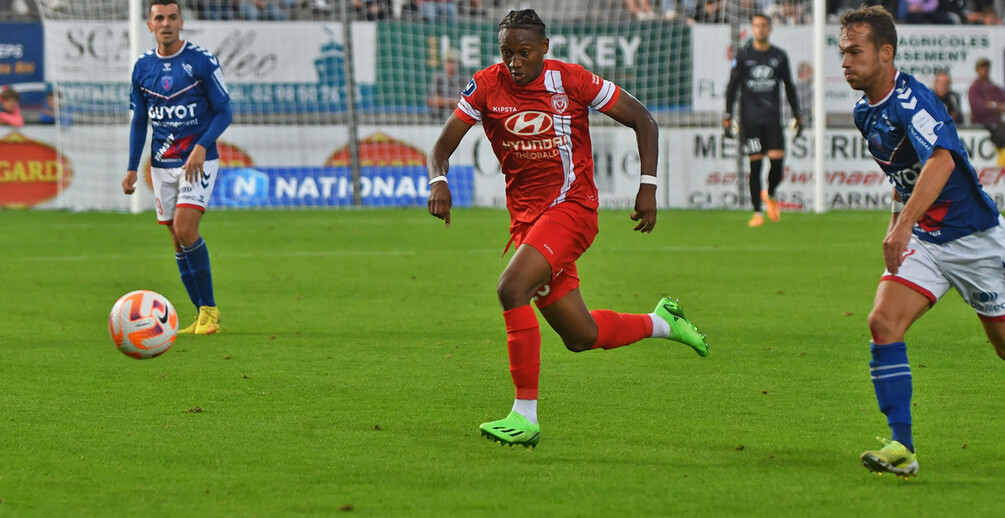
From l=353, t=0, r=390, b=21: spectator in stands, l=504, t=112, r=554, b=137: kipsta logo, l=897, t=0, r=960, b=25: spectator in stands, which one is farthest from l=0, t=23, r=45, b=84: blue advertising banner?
l=504, t=112, r=554, b=137: kipsta logo

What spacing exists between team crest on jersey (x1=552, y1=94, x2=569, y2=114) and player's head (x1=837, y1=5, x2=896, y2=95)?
4.40ft

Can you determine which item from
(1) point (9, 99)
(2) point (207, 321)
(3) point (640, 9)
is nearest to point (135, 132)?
(2) point (207, 321)

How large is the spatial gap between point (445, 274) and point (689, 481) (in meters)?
7.55

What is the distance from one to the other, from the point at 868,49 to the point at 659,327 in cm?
209

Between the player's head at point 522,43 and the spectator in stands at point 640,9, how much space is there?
1590cm

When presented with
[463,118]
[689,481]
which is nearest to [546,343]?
[463,118]

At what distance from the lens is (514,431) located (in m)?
5.31

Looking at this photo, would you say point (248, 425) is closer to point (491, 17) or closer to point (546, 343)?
point (546, 343)

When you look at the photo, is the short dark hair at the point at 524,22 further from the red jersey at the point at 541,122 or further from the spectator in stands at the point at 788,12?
the spectator in stands at the point at 788,12

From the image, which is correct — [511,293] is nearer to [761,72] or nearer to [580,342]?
[580,342]

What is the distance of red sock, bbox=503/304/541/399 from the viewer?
551 cm

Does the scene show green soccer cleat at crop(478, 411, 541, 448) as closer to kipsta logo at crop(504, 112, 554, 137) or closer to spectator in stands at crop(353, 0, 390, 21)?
kipsta logo at crop(504, 112, 554, 137)

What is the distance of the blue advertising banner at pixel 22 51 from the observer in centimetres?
1998

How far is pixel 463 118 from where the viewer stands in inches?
227
